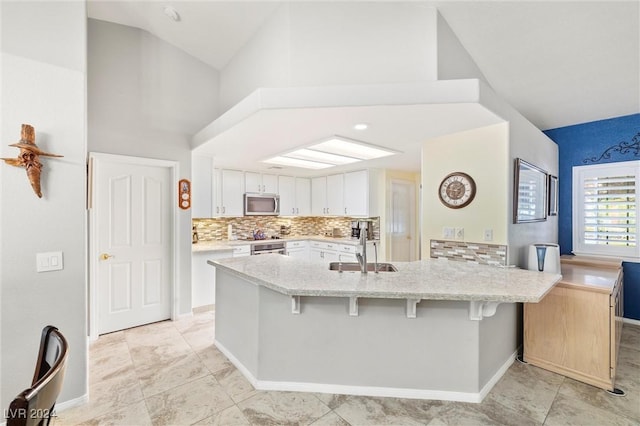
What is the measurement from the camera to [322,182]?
5918 mm

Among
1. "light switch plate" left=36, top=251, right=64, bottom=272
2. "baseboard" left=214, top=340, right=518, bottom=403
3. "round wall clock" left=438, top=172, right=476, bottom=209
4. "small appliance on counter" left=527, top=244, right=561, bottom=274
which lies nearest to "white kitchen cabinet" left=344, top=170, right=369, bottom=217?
"round wall clock" left=438, top=172, right=476, bottom=209

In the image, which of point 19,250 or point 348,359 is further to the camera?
point 348,359

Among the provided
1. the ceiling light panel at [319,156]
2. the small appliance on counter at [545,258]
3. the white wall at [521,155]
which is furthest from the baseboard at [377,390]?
the ceiling light panel at [319,156]

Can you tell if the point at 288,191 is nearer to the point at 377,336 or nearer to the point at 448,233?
the point at 448,233

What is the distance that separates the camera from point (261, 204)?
17.3 feet

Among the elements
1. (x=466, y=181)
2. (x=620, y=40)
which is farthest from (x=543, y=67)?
(x=466, y=181)

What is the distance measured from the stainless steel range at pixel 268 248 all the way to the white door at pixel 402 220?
209 cm

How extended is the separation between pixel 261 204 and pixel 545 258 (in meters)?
4.14

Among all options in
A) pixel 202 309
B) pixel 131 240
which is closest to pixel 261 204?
pixel 202 309

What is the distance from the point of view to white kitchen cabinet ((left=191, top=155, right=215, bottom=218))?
394cm

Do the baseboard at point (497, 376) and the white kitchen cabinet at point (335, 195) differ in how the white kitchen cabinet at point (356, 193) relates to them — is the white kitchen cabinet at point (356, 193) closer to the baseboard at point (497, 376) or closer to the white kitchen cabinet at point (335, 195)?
the white kitchen cabinet at point (335, 195)

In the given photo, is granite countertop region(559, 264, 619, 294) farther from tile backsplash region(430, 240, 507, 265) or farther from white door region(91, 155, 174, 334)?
white door region(91, 155, 174, 334)

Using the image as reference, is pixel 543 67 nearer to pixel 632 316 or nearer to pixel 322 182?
pixel 632 316

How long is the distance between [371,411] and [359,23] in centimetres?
293
